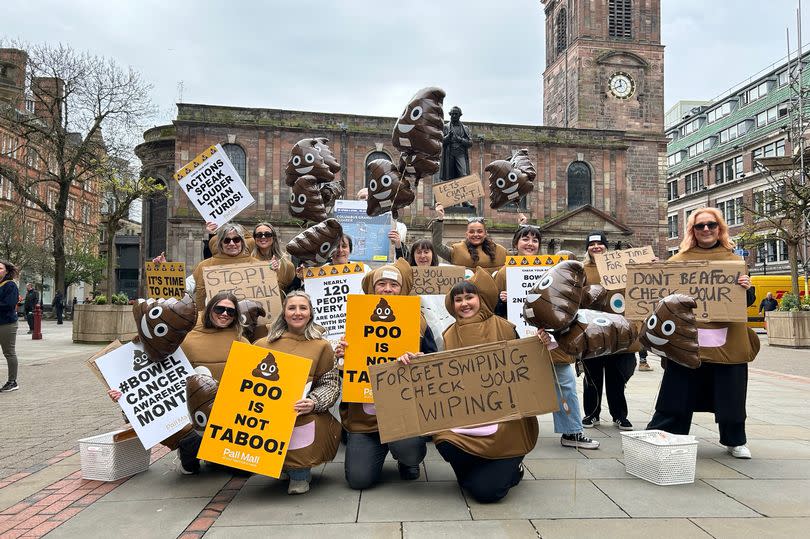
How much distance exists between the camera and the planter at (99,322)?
19.5 m

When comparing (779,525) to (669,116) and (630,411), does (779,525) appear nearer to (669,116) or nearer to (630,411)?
(630,411)

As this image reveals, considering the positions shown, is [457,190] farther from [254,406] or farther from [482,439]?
[254,406]

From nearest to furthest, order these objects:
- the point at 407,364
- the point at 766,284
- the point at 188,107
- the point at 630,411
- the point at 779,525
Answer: the point at 779,525 → the point at 407,364 → the point at 630,411 → the point at 766,284 → the point at 188,107

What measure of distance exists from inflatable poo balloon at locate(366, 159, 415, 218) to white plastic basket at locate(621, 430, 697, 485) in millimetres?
3764

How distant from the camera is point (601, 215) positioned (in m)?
39.9

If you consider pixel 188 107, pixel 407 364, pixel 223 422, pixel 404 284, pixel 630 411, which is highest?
pixel 188 107

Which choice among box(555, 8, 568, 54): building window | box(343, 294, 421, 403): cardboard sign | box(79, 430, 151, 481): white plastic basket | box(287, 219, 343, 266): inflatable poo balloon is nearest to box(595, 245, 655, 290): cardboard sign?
box(343, 294, 421, 403): cardboard sign

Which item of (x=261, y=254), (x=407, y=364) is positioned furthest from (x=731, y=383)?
(x=261, y=254)

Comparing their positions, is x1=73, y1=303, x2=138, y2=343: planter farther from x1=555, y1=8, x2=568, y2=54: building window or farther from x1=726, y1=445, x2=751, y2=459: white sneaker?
x1=555, y1=8, x2=568, y2=54: building window

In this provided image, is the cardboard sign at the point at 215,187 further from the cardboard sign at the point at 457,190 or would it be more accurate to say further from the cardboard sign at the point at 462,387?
the cardboard sign at the point at 462,387

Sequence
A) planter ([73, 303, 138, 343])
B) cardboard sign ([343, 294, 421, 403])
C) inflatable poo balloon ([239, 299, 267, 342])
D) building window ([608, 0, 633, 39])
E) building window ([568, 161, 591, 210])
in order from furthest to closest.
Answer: building window ([608, 0, 633, 39]) → building window ([568, 161, 591, 210]) → planter ([73, 303, 138, 343]) → inflatable poo balloon ([239, 299, 267, 342]) → cardboard sign ([343, 294, 421, 403])

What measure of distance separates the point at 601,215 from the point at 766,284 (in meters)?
12.1

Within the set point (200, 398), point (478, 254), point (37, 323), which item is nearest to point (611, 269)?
point (478, 254)

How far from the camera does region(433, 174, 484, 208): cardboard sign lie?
8.23m
